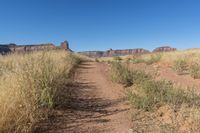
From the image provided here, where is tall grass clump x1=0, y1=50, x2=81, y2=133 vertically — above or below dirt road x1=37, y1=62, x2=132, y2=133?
above

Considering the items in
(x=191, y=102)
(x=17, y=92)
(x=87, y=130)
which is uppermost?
(x=17, y=92)

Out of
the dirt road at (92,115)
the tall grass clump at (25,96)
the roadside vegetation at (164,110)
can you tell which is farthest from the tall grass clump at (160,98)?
the tall grass clump at (25,96)

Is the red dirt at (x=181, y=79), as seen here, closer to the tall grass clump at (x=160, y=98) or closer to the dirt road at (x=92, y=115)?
the tall grass clump at (x=160, y=98)

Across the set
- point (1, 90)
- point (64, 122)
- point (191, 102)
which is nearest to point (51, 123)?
point (64, 122)

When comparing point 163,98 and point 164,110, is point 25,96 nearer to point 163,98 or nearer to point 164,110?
point 164,110

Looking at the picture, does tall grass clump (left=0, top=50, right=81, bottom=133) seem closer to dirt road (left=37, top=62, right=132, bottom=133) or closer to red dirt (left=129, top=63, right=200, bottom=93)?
dirt road (left=37, top=62, right=132, bottom=133)

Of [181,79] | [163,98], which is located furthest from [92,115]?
[181,79]

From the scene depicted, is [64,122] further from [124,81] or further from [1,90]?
[124,81]

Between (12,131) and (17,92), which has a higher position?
(17,92)

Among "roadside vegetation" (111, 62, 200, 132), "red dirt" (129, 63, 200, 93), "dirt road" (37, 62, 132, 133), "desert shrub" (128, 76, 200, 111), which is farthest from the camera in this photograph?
"red dirt" (129, 63, 200, 93)

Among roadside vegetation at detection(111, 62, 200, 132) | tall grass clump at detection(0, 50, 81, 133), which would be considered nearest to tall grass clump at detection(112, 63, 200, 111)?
roadside vegetation at detection(111, 62, 200, 132)

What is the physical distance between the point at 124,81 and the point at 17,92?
6.11 meters

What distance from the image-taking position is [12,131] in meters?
4.38

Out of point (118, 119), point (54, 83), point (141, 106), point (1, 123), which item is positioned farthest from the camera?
point (54, 83)
